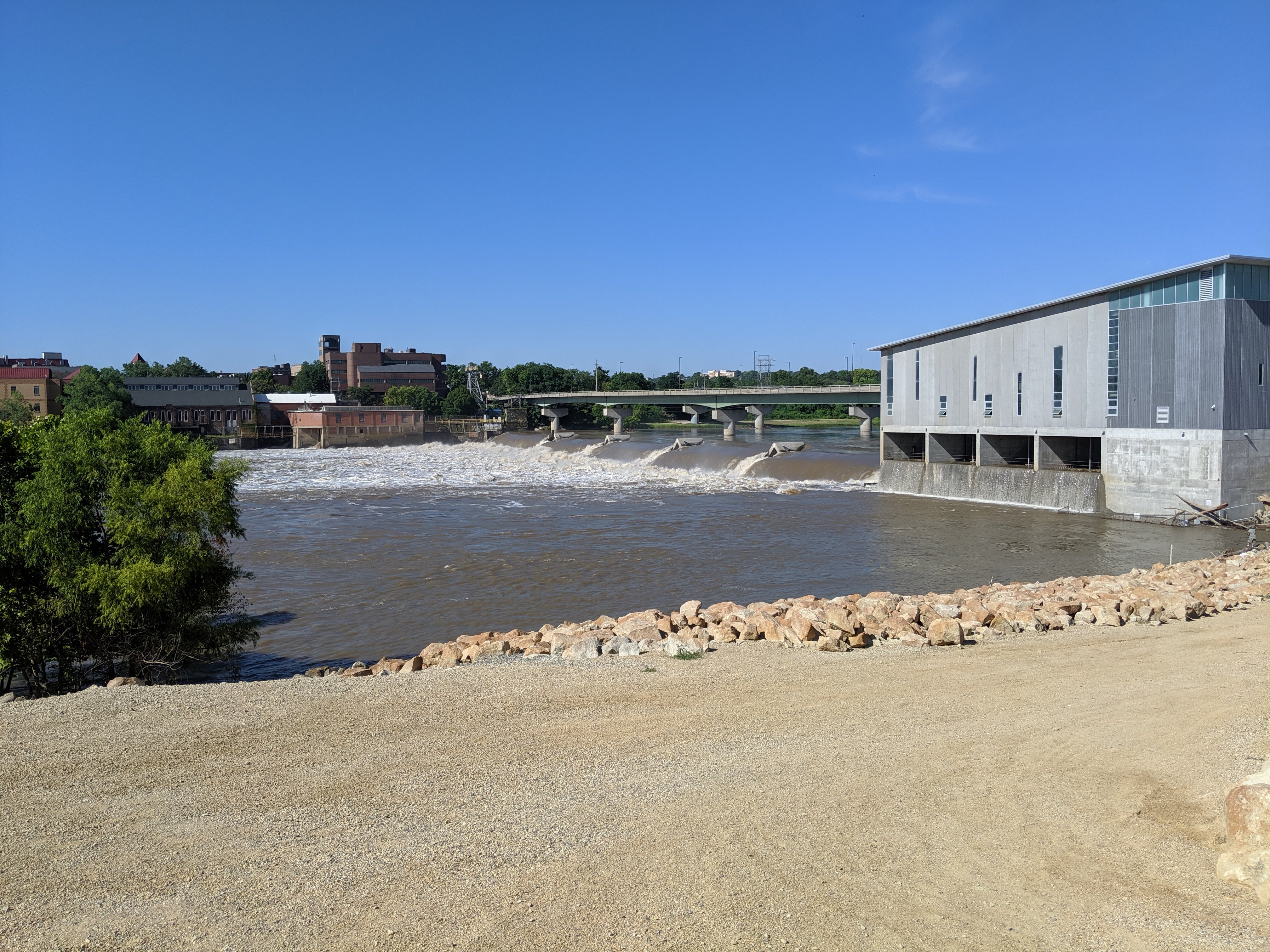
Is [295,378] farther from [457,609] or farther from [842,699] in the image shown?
[842,699]

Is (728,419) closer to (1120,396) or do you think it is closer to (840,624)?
(1120,396)

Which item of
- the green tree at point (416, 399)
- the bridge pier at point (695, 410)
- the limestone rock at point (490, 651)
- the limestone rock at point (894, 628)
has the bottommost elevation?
the limestone rock at point (490, 651)

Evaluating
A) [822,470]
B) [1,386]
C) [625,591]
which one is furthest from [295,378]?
[625,591]

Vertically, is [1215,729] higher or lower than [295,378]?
lower

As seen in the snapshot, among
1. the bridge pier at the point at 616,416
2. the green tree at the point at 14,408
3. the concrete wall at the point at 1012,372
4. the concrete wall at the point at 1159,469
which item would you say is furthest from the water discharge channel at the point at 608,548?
the bridge pier at the point at 616,416

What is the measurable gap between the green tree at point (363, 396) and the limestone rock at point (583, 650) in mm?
126736

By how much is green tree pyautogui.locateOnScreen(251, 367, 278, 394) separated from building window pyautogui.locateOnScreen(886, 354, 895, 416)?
121558 mm

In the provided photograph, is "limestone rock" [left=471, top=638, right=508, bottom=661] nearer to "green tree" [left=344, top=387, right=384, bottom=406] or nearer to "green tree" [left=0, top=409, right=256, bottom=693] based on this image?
"green tree" [left=0, top=409, right=256, bottom=693]

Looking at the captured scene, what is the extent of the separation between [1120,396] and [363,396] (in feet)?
404

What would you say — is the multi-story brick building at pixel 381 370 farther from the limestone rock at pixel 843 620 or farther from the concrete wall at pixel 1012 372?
the limestone rock at pixel 843 620

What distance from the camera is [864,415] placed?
236 feet

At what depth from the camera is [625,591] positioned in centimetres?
2077

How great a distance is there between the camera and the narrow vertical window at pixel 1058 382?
30969 millimetres

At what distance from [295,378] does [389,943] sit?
158m
